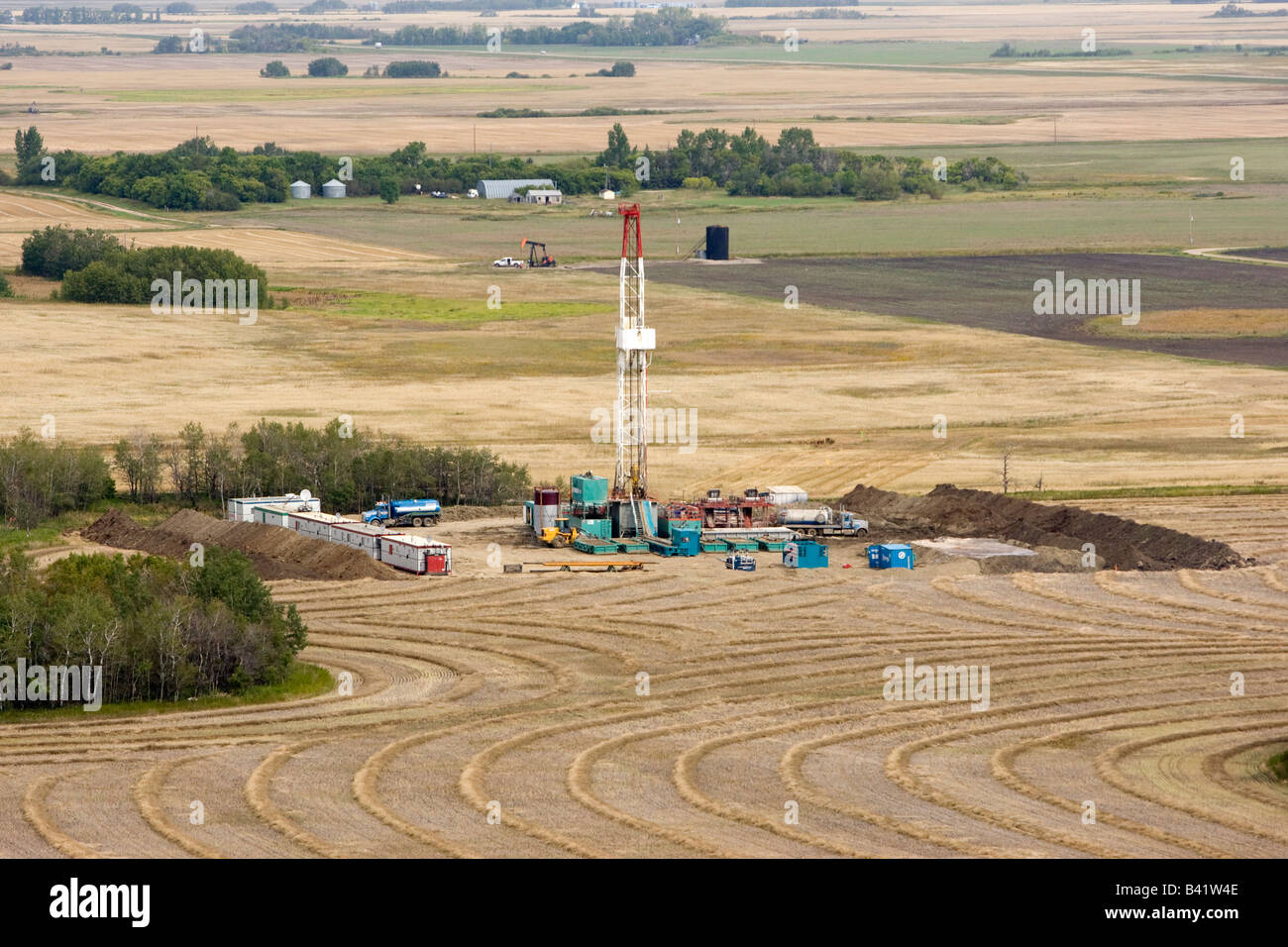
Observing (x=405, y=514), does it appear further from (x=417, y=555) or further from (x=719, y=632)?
(x=719, y=632)

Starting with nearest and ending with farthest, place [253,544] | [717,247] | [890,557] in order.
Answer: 1. [890,557]
2. [253,544]
3. [717,247]

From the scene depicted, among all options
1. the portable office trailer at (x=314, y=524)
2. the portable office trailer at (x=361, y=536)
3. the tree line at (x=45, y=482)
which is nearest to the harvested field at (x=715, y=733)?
the portable office trailer at (x=361, y=536)

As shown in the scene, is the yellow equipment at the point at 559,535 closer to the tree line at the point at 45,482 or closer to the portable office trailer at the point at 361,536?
the portable office trailer at the point at 361,536

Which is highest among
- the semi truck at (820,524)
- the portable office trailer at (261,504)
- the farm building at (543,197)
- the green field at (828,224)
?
the farm building at (543,197)

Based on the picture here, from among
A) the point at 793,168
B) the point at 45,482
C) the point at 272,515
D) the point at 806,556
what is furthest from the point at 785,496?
the point at 793,168

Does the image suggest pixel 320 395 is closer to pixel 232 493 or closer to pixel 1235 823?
pixel 232 493

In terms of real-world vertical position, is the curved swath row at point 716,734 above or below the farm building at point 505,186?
below

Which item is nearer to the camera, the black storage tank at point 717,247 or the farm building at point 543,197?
the black storage tank at point 717,247
